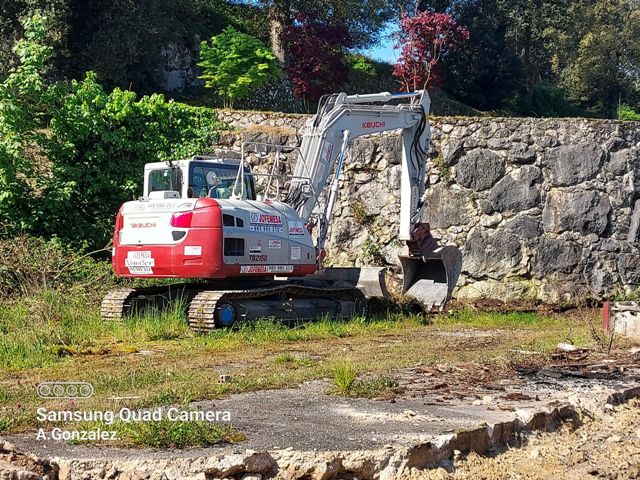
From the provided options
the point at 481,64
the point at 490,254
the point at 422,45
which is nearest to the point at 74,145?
the point at 490,254

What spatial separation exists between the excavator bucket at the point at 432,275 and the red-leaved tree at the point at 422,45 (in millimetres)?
9564

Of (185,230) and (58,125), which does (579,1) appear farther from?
(185,230)

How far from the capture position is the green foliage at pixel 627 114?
104ft

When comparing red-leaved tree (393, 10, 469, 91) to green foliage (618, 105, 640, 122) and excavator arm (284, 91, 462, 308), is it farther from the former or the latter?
excavator arm (284, 91, 462, 308)

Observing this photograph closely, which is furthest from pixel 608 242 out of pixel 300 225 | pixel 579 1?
pixel 579 1

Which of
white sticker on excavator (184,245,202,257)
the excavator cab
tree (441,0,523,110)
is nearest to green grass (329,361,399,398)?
white sticker on excavator (184,245,202,257)

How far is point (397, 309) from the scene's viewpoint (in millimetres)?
16672

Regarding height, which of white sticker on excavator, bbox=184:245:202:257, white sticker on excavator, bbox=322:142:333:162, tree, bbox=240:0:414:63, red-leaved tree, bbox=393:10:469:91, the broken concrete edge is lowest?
the broken concrete edge

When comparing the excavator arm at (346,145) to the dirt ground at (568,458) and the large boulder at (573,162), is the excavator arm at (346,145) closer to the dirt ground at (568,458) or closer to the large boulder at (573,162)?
the large boulder at (573,162)

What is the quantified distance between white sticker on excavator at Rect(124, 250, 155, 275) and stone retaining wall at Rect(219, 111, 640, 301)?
7269 millimetres

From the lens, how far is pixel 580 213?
1989cm

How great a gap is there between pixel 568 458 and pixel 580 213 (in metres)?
13.9

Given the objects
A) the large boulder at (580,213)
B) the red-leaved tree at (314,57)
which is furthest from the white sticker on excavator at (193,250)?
the red-leaved tree at (314,57)

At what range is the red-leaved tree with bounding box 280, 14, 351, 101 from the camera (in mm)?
25812
